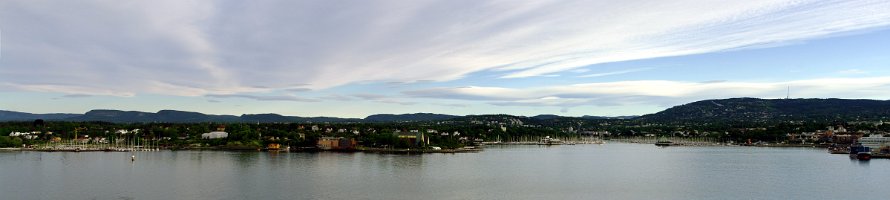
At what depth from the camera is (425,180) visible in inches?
1379

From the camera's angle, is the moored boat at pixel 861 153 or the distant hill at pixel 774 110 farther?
the distant hill at pixel 774 110

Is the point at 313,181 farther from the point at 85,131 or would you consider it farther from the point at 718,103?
the point at 718,103

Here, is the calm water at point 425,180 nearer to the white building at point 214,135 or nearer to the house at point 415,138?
the house at point 415,138

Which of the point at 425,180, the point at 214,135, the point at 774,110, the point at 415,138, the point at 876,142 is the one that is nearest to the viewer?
the point at 425,180

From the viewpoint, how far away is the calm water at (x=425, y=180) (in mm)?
29359

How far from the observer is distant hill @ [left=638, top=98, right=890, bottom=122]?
14612cm

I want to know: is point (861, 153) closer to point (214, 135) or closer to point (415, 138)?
point (415, 138)

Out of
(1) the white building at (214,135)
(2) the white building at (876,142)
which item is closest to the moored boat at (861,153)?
(2) the white building at (876,142)

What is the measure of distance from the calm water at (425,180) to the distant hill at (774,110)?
4409 inches

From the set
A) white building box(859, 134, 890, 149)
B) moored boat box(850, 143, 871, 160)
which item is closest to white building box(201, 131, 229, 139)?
moored boat box(850, 143, 871, 160)

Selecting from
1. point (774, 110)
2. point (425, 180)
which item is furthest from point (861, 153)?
point (774, 110)

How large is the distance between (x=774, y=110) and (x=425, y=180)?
Answer: 156 meters

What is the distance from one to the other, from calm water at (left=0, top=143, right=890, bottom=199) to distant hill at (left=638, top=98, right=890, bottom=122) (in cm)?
11198

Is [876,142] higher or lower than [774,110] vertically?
lower
